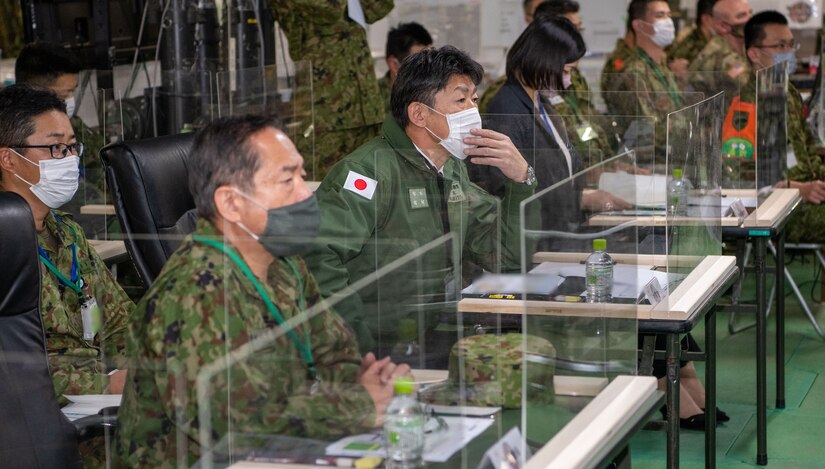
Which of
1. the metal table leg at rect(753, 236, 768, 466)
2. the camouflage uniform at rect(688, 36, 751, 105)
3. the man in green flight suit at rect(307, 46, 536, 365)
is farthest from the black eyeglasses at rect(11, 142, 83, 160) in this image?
the camouflage uniform at rect(688, 36, 751, 105)

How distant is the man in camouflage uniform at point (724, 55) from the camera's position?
541 cm

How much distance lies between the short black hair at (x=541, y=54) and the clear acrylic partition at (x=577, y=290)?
1.66 meters

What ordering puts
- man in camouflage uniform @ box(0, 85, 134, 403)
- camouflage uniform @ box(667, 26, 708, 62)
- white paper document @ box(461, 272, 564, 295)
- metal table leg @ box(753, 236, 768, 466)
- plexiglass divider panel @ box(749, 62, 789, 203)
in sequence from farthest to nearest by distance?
camouflage uniform @ box(667, 26, 708, 62) → plexiglass divider panel @ box(749, 62, 789, 203) → metal table leg @ box(753, 236, 768, 466) → man in camouflage uniform @ box(0, 85, 134, 403) → white paper document @ box(461, 272, 564, 295)

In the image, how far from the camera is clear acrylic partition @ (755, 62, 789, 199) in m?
4.42

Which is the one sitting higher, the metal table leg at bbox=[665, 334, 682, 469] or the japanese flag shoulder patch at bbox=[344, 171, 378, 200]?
the japanese flag shoulder patch at bbox=[344, 171, 378, 200]

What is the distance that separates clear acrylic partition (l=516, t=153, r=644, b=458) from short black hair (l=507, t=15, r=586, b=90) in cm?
166

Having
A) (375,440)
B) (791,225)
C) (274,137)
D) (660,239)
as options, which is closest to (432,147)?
(660,239)

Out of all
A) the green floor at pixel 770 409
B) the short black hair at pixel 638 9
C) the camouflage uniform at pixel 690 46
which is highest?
the short black hair at pixel 638 9

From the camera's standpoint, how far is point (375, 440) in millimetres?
1703

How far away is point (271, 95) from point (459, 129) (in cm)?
180

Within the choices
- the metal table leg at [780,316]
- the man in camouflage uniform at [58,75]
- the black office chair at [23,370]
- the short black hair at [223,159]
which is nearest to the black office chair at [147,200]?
the black office chair at [23,370]

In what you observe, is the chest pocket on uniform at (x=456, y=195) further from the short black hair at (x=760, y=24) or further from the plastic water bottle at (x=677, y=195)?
the short black hair at (x=760, y=24)

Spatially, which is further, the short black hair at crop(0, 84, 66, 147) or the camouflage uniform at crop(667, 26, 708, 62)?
the camouflage uniform at crop(667, 26, 708, 62)

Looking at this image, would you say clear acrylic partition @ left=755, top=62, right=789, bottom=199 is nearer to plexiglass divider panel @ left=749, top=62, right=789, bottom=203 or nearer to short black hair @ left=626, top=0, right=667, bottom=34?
plexiglass divider panel @ left=749, top=62, right=789, bottom=203
